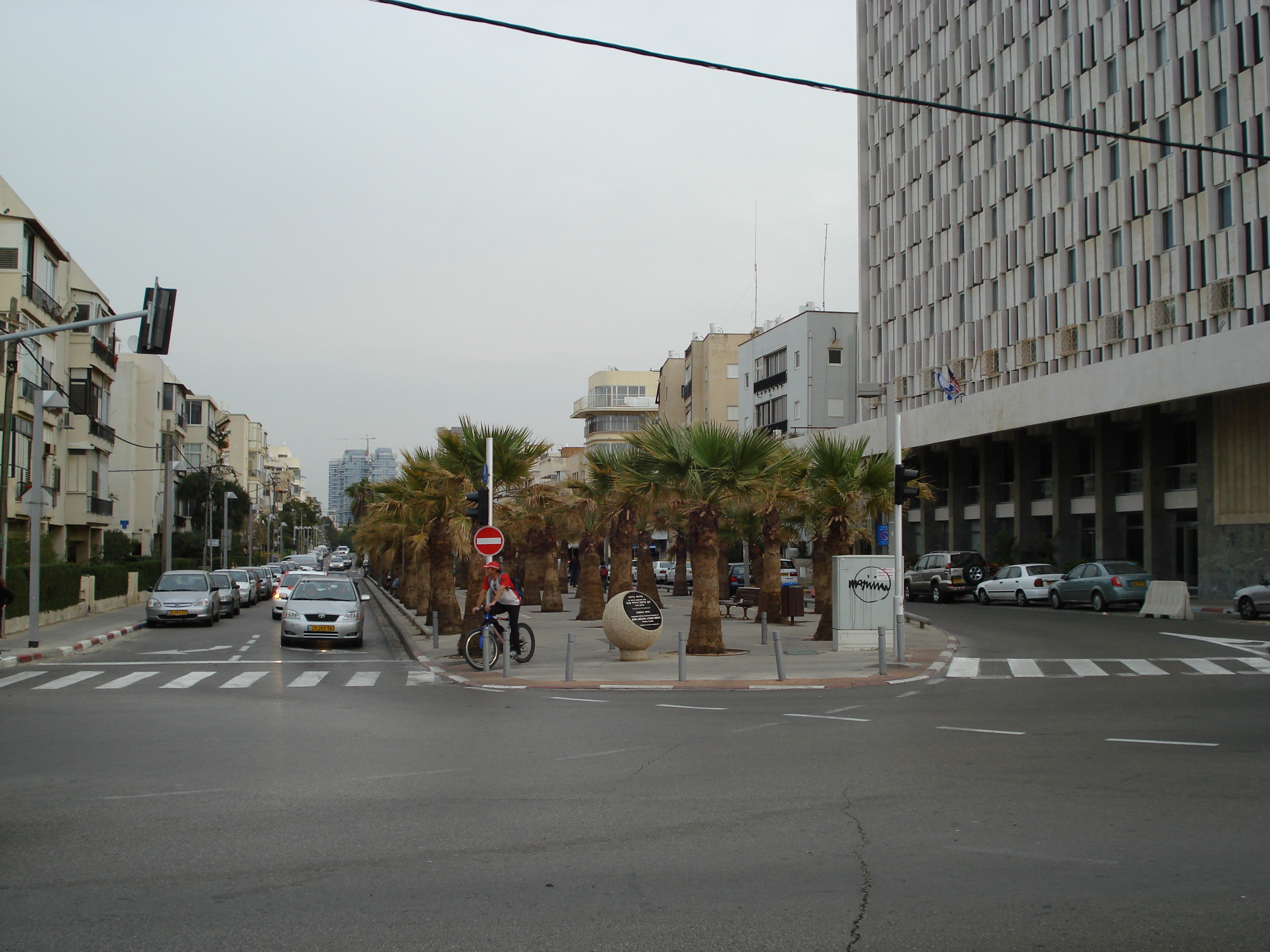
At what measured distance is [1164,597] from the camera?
1192 inches

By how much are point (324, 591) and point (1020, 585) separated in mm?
24146

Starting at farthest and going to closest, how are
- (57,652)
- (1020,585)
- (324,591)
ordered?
(1020,585)
(324,591)
(57,652)

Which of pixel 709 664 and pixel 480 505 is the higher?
pixel 480 505

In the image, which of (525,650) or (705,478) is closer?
(525,650)

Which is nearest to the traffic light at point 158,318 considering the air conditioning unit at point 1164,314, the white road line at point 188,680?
the white road line at point 188,680

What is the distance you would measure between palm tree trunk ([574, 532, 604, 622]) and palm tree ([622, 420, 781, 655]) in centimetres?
1317

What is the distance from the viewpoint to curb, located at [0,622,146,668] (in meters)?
21.0

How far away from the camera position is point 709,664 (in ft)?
65.5

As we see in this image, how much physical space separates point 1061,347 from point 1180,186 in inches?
347

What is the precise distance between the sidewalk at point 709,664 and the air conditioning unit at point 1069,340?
22172 mm

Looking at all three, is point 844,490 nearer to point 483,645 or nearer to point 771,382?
point 483,645

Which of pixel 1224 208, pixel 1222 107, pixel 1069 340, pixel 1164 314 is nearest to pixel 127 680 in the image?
pixel 1224 208

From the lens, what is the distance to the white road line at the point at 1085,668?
17.1m

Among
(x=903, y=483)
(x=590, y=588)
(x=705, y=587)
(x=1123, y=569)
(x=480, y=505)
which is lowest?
(x=590, y=588)
